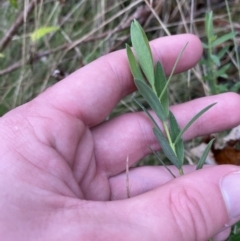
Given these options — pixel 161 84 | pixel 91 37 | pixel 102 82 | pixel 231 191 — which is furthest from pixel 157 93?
pixel 91 37

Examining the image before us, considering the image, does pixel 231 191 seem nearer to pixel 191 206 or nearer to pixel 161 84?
pixel 191 206

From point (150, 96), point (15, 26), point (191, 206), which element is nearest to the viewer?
point (191, 206)

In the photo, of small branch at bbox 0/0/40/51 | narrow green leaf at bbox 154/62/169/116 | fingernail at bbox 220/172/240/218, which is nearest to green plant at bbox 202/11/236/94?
narrow green leaf at bbox 154/62/169/116

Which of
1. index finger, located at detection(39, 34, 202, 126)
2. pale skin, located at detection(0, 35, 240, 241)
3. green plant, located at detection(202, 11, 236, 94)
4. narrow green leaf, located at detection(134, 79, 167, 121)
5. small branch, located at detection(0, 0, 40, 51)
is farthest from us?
small branch, located at detection(0, 0, 40, 51)

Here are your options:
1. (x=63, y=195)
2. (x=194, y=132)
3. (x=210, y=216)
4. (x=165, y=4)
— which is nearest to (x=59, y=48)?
(x=165, y=4)

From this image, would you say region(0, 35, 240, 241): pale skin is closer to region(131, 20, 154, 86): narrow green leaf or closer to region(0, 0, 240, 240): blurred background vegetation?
region(131, 20, 154, 86): narrow green leaf

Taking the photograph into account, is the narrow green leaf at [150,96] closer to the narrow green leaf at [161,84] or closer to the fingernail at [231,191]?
the narrow green leaf at [161,84]
